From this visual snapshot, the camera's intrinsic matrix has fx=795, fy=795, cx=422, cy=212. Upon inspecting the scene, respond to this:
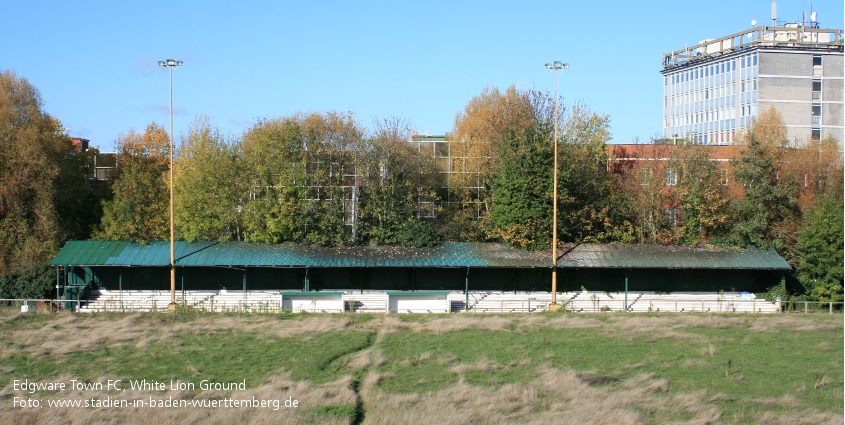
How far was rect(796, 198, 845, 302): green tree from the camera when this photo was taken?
43.7m

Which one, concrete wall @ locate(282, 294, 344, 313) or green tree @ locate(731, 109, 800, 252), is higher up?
green tree @ locate(731, 109, 800, 252)

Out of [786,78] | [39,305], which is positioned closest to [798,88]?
[786,78]

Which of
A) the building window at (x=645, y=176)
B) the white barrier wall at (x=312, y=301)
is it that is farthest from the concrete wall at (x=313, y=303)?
the building window at (x=645, y=176)

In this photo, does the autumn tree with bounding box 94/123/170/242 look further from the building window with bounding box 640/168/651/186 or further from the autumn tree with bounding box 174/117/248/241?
the building window with bounding box 640/168/651/186

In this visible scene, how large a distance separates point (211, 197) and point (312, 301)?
12.0 metres

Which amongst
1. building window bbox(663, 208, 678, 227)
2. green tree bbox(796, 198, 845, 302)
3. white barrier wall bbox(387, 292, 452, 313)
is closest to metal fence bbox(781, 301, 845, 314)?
green tree bbox(796, 198, 845, 302)

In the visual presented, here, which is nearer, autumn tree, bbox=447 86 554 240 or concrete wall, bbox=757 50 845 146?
autumn tree, bbox=447 86 554 240

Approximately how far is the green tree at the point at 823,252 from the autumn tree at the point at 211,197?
3270 centimetres

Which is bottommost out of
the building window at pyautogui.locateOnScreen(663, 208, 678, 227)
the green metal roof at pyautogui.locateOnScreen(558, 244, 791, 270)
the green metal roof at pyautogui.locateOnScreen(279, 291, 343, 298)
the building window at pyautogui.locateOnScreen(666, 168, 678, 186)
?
the green metal roof at pyautogui.locateOnScreen(279, 291, 343, 298)

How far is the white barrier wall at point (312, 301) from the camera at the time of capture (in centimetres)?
3975

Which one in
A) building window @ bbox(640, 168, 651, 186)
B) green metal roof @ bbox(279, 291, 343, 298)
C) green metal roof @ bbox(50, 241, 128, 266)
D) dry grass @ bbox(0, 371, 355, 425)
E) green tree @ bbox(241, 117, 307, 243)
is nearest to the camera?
dry grass @ bbox(0, 371, 355, 425)

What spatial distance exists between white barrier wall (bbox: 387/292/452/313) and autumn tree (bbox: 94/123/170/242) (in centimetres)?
1575

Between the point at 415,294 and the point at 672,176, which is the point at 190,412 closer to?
the point at 415,294

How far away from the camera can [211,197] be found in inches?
1885
